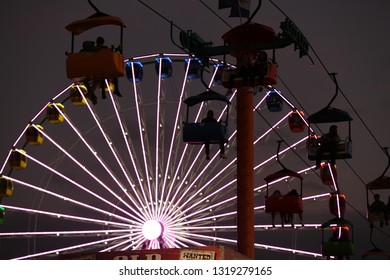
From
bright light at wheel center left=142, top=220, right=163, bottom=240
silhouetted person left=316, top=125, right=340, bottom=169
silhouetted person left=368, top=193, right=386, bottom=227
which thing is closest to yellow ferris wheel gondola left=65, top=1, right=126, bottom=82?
silhouetted person left=316, top=125, right=340, bottom=169

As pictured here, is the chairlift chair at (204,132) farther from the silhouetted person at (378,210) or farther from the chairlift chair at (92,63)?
the silhouetted person at (378,210)

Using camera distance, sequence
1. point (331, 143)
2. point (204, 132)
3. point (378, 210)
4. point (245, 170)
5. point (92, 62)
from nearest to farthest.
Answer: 1. point (92, 62)
2. point (204, 132)
3. point (331, 143)
4. point (245, 170)
5. point (378, 210)

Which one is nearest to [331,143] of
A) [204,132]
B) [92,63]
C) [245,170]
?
[245,170]

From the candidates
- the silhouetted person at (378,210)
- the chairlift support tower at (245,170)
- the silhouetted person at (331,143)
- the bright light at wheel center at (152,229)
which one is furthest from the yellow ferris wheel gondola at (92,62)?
the silhouetted person at (378,210)

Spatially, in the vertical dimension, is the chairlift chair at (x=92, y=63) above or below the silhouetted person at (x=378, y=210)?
above

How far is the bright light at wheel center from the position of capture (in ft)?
77.8

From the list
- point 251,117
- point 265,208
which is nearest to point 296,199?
point 265,208

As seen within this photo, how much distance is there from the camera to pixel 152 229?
78.2 feet

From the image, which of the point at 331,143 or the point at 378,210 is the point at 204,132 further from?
the point at 378,210

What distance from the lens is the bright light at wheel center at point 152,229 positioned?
933 inches

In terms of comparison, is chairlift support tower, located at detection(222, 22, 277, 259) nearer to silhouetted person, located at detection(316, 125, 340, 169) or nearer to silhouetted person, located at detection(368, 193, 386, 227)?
silhouetted person, located at detection(316, 125, 340, 169)

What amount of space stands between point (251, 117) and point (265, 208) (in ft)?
7.64

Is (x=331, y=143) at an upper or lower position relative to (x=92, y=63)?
lower
